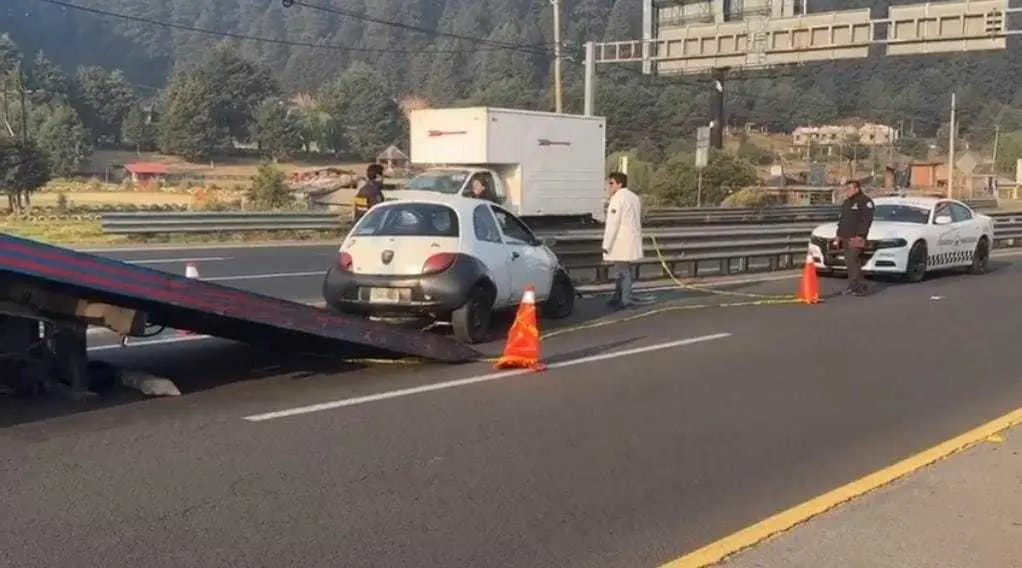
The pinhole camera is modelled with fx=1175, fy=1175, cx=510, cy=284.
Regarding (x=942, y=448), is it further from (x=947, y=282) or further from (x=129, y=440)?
(x=947, y=282)

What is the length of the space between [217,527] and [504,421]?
2.88 meters

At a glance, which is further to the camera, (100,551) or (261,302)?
(261,302)

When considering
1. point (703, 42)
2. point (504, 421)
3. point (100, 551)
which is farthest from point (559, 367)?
point (703, 42)

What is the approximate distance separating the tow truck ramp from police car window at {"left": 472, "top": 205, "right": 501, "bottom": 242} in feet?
7.86

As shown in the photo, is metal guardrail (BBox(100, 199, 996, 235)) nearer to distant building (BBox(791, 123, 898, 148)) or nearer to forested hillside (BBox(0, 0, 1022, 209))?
forested hillside (BBox(0, 0, 1022, 209))

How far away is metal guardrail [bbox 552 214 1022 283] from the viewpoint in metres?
17.6

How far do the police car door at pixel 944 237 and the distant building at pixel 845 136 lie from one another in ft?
318

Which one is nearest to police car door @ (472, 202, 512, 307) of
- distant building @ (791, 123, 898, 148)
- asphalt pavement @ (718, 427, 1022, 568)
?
asphalt pavement @ (718, 427, 1022, 568)

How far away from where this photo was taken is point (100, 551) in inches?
206

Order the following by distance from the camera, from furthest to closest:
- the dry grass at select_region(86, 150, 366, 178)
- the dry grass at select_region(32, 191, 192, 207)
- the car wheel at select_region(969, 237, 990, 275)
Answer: the dry grass at select_region(86, 150, 366, 178), the dry grass at select_region(32, 191, 192, 207), the car wheel at select_region(969, 237, 990, 275)

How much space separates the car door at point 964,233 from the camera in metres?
21.0

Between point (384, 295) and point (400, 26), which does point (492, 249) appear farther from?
point (400, 26)

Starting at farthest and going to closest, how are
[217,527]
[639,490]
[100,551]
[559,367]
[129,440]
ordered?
1. [559,367]
2. [129,440]
3. [639,490]
4. [217,527]
5. [100,551]

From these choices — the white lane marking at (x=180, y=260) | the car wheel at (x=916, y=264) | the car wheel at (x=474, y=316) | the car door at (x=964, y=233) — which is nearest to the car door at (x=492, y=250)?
the car wheel at (x=474, y=316)
